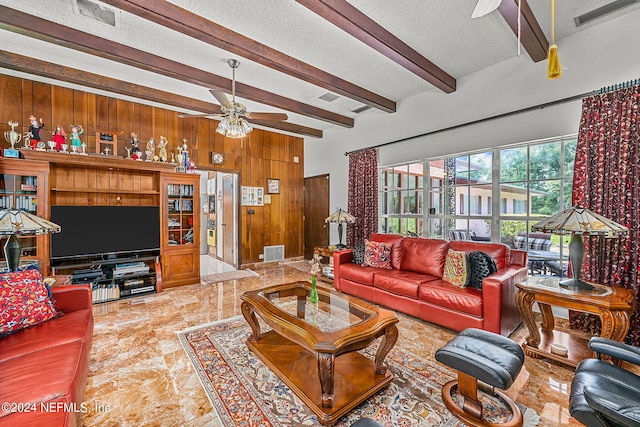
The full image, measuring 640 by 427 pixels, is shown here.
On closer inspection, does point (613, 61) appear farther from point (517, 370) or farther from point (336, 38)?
point (517, 370)

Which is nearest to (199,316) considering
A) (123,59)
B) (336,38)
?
(123,59)

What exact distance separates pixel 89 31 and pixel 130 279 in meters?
3.26

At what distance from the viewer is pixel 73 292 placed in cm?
234

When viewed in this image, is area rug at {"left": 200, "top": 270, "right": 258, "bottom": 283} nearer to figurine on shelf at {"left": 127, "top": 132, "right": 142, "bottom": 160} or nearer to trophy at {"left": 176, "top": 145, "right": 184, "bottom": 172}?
trophy at {"left": 176, "top": 145, "right": 184, "bottom": 172}

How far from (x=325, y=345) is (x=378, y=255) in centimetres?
236

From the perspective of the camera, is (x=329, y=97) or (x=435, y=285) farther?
(x=329, y=97)

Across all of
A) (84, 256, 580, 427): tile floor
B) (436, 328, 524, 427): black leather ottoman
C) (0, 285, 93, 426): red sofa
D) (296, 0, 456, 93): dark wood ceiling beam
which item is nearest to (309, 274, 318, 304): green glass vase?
(84, 256, 580, 427): tile floor

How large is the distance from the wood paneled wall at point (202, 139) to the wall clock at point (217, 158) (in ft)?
0.26

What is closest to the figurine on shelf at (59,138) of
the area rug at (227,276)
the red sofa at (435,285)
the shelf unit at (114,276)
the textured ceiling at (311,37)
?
the textured ceiling at (311,37)

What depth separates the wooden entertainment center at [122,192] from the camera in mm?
3494

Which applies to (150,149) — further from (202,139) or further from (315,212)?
(315,212)

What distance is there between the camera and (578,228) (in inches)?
86.8

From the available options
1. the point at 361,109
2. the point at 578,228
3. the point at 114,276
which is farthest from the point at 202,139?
the point at 578,228

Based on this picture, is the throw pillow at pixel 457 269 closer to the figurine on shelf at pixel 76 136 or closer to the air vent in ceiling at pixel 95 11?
the air vent in ceiling at pixel 95 11
